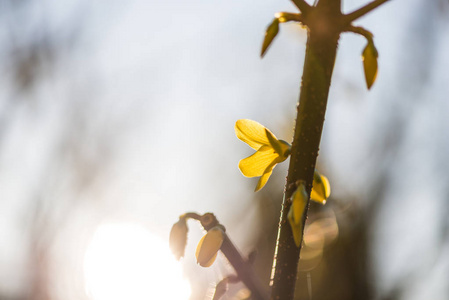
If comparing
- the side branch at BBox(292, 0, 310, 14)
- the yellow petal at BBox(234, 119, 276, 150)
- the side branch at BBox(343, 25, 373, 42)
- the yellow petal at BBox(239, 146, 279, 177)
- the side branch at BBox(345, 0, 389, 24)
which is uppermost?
the side branch at BBox(292, 0, 310, 14)

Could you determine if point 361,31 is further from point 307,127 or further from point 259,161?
point 259,161

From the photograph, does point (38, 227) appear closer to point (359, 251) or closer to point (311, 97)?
point (359, 251)

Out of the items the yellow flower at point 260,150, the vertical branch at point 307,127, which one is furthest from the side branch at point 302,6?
the yellow flower at point 260,150

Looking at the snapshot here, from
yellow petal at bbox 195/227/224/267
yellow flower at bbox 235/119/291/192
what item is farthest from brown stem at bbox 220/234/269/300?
yellow flower at bbox 235/119/291/192

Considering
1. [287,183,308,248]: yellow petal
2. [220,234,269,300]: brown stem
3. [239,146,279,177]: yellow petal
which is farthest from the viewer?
[239,146,279,177]: yellow petal

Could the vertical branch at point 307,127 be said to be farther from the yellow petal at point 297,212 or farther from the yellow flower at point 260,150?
the yellow flower at point 260,150

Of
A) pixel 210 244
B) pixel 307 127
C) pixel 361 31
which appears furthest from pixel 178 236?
pixel 361 31

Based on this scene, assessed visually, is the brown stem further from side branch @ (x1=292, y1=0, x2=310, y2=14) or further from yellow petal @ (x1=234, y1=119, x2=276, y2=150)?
side branch @ (x1=292, y1=0, x2=310, y2=14)
